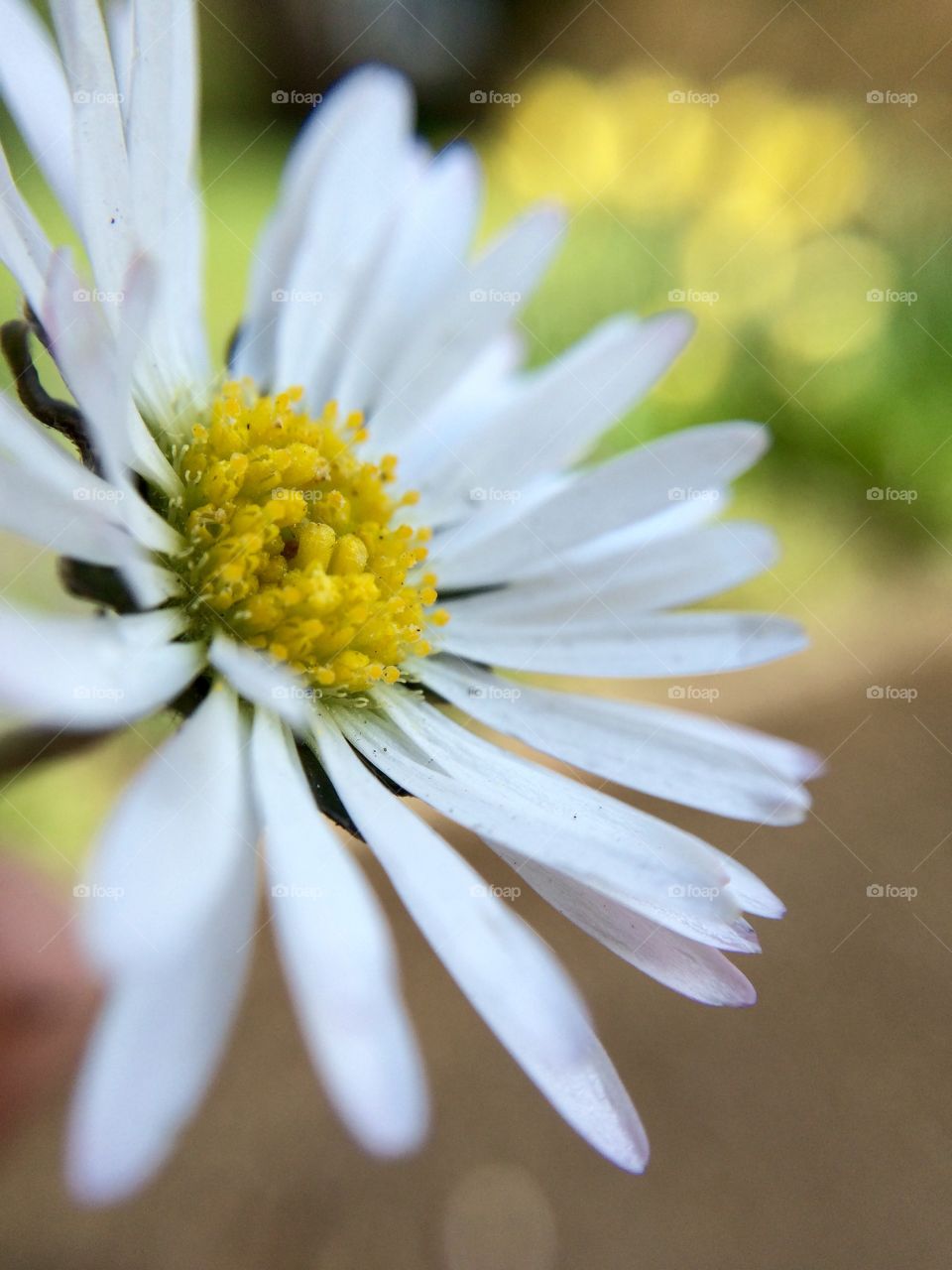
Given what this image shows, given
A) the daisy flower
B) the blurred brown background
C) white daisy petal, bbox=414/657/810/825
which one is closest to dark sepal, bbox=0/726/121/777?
the daisy flower

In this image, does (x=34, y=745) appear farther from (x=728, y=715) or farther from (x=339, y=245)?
(x=728, y=715)

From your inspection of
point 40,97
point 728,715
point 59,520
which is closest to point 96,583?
point 59,520

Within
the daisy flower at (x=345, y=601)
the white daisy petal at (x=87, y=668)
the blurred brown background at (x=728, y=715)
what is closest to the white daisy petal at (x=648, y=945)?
the daisy flower at (x=345, y=601)

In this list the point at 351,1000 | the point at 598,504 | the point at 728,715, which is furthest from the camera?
the point at 728,715

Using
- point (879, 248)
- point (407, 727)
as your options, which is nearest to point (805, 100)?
point (879, 248)

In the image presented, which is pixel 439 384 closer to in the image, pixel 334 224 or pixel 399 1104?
pixel 334 224

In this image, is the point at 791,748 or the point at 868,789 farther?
the point at 868,789
